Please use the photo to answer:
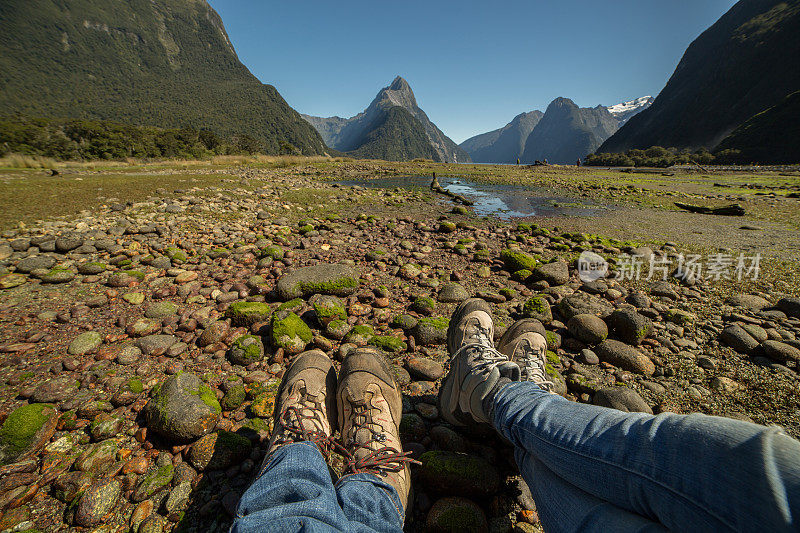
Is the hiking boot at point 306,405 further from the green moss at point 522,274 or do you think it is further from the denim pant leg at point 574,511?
the green moss at point 522,274

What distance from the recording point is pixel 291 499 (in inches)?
61.1

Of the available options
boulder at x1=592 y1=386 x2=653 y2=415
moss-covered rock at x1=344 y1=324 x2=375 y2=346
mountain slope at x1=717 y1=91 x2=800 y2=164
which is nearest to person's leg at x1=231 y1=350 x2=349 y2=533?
moss-covered rock at x1=344 y1=324 x2=375 y2=346

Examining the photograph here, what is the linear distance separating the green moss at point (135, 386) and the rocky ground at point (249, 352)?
13 mm

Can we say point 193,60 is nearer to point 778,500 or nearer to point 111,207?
point 111,207

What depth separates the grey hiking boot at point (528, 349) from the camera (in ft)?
8.13

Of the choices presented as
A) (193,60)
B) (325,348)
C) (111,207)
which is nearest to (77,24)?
(193,60)

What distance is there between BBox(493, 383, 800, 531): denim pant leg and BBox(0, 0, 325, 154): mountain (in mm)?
96709

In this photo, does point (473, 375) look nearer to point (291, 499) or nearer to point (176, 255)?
point (291, 499)

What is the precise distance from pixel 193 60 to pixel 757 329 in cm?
24438

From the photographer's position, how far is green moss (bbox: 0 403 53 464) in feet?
6.17

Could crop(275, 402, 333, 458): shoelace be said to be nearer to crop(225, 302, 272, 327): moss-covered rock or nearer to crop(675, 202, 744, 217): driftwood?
crop(225, 302, 272, 327): moss-covered rock

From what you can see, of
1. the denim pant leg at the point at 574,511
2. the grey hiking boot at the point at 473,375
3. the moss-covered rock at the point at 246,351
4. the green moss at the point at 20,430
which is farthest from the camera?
the moss-covered rock at the point at 246,351

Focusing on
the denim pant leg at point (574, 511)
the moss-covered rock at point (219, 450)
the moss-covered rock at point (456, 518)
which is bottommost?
the moss-covered rock at point (456, 518)

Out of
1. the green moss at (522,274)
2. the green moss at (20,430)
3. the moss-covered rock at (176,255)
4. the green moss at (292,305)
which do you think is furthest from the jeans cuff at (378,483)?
the moss-covered rock at (176,255)
